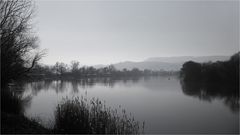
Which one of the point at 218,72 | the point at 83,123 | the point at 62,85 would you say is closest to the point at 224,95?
the point at 218,72

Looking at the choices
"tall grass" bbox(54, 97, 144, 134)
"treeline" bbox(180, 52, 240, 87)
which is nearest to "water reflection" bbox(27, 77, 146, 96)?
"treeline" bbox(180, 52, 240, 87)

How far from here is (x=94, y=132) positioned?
9172 mm

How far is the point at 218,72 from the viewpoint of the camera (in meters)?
35.7

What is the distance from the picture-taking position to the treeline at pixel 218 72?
30438 millimetres

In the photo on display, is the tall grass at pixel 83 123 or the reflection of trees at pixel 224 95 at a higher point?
the tall grass at pixel 83 123

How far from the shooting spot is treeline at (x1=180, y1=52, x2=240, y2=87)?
3044 cm

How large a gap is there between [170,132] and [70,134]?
497 cm

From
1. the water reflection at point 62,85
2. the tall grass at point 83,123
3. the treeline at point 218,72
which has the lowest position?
the water reflection at point 62,85

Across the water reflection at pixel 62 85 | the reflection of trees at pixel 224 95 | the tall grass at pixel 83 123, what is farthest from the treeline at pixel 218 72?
the tall grass at pixel 83 123

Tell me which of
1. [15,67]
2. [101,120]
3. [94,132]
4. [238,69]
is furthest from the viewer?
[238,69]

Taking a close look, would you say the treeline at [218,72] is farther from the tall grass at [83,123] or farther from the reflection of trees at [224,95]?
the tall grass at [83,123]

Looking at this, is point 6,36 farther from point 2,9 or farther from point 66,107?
point 66,107

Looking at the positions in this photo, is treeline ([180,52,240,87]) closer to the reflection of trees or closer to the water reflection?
the reflection of trees

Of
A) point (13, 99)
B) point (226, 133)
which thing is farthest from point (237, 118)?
point (13, 99)
